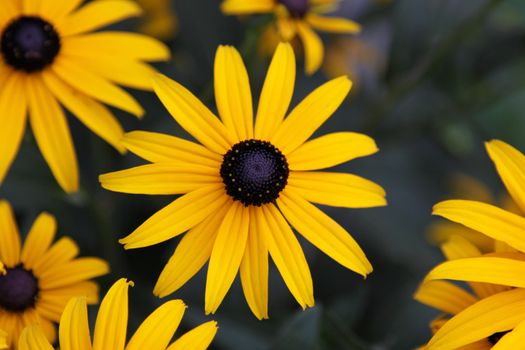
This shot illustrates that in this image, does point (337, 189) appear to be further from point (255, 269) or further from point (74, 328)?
point (74, 328)

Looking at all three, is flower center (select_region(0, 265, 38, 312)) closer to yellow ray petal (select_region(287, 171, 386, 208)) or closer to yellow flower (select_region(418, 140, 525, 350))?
yellow ray petal (select_region(287, 171, 386, 208))

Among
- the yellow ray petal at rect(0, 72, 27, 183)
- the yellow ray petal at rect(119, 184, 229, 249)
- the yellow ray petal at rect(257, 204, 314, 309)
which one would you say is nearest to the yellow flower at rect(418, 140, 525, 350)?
the yellow ray petal at rect(257, 204, 314, 309)

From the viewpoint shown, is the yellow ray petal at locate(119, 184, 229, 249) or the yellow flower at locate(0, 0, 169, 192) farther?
the yellow flower at locate(0, 0, 169, 192)

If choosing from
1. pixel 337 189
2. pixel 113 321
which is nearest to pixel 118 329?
pixel 113 321

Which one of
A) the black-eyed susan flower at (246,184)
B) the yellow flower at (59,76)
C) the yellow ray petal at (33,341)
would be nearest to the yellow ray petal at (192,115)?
the black-eyed susan flower at (246,184)

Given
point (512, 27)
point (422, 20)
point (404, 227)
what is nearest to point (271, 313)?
point (404, 227)

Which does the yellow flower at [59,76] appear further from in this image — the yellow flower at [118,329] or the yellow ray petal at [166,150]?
the yellow flower at [118,329]
